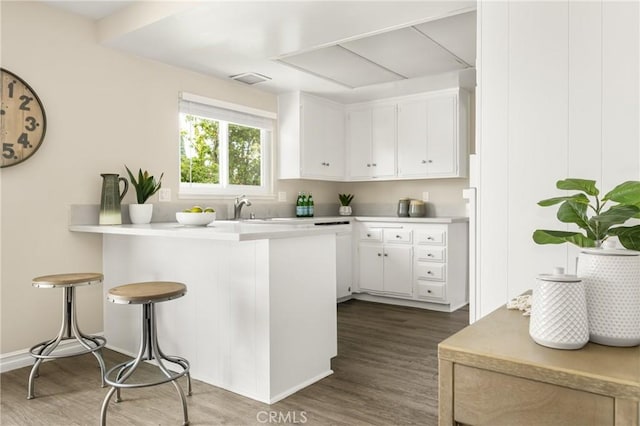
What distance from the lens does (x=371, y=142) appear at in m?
5.15

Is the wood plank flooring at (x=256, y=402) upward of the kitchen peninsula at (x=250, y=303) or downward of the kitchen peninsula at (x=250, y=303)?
downward

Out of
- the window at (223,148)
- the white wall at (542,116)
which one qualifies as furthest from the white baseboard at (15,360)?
the white wall at (542,116)

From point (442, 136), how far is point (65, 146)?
11.4 ft

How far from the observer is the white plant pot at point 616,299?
2.72 ft

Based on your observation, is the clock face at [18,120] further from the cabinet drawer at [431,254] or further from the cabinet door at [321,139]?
the cabinet drawer at [431,254]

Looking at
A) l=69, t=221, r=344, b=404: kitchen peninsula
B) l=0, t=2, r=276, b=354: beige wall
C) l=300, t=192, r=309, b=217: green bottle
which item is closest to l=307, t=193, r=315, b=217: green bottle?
l=300, t=192, r=309, b=217: green bottle

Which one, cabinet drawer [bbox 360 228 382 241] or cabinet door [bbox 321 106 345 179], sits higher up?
cabinet door [bbox 321 106 345 179]

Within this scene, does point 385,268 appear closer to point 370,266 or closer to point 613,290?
point 370,266

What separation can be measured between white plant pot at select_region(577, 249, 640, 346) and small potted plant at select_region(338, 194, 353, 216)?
466 centimetres

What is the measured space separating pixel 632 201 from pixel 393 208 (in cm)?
441

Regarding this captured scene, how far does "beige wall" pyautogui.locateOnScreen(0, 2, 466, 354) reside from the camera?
2.79 metres

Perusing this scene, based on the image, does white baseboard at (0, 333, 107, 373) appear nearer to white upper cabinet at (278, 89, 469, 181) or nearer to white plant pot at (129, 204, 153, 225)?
white plant pot at (129, 204, 153, 225)

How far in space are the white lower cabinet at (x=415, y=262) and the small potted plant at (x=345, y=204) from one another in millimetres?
682

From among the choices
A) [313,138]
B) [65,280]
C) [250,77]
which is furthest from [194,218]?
[313,138]
